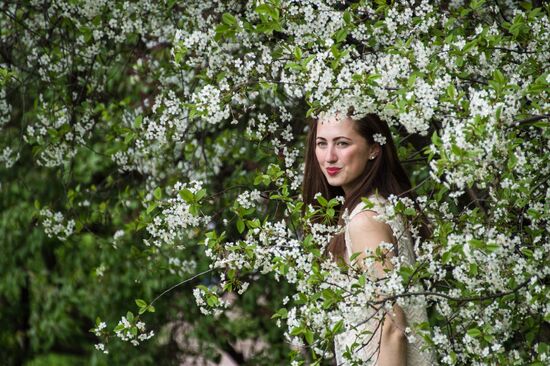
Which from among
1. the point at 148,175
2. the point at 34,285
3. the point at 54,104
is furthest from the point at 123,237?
the point at 34,285

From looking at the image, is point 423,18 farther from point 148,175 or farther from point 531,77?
point 148,175

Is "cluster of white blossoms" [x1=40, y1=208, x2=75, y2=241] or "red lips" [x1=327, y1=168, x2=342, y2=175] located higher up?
"cluster of white blossoms" [x1=40, y1=208, x2=75, y2=241]

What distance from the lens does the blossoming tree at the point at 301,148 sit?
3.03m

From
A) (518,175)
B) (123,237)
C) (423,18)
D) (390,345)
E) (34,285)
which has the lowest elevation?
(390,345)

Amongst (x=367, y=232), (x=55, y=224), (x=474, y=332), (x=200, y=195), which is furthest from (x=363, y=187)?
(x=55, y=224)

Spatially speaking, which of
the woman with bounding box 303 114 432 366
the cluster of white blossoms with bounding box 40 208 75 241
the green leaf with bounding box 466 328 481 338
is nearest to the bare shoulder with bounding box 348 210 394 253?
the woman with bounding box 303 114 432 366

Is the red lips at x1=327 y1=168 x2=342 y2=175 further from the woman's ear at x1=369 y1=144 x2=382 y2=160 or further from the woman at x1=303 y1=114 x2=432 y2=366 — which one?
the woman's ear at x1=369 y1=144 x2=382 y2=160

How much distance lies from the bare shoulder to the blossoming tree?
0.08 meters

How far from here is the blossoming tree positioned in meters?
3.03

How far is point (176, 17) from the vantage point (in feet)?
17.0

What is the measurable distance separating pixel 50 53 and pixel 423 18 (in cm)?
229

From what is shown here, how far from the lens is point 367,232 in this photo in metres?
3.38

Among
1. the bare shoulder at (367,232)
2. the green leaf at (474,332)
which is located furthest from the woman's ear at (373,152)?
the green leaf at (474,332)

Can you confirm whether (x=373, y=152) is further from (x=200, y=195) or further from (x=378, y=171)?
(x=200, y=195)
